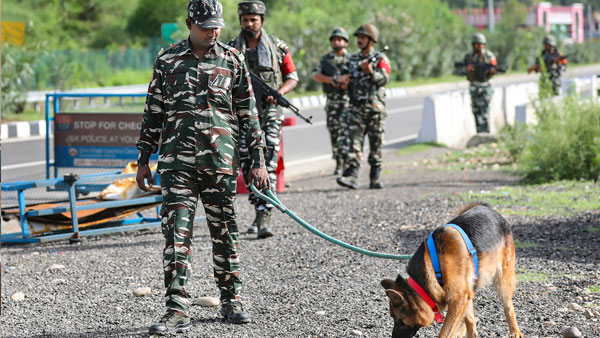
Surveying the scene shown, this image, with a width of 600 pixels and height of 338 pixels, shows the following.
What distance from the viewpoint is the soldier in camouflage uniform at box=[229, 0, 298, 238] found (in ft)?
21.9

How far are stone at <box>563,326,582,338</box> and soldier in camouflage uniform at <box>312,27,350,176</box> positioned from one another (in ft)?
21.0

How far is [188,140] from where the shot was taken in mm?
4418

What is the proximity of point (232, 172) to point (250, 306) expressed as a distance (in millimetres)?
974

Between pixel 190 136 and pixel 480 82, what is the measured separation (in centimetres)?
1165

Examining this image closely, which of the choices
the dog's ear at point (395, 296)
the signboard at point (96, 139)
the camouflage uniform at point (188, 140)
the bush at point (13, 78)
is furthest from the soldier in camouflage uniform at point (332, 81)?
the bush at point (13, 78)

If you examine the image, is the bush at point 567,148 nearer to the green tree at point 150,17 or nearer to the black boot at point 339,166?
the black boot at point 339,166

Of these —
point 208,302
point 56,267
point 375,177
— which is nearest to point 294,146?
point 375,177

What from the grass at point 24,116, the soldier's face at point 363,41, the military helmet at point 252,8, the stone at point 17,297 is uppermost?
the military helmet at point 252,8

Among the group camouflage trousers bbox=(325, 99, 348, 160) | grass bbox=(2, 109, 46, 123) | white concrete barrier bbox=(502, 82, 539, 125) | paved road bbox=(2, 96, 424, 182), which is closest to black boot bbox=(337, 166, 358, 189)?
camouflage trousers bbox=(325, 99, 348, 160)

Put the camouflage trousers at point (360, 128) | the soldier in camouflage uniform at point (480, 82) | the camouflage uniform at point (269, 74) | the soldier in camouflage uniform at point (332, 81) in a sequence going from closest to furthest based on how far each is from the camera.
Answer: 1. the camouflage uniform at point (269, 74)
2. the camouflage trousers at point (360, 128)
3. the soldier in camouflage uniform at point (332, 81)
4. the soldier in camouflage uniform at point (480, 82)

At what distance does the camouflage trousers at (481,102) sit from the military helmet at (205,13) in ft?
38.0

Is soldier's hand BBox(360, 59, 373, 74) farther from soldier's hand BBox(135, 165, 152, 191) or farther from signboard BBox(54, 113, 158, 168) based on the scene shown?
soldier's hand BBox(135, 165, 152, 191)

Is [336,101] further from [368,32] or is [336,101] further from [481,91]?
[481,91]

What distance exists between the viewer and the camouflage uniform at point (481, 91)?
15.3 meters
